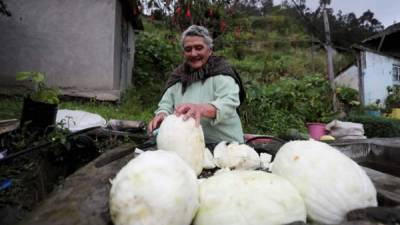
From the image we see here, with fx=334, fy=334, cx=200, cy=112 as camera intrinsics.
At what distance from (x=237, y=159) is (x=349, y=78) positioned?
1643cm

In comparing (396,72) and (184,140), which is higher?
(396,72)

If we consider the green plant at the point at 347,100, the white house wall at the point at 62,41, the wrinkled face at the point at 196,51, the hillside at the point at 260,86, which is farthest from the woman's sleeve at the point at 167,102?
the green plant at the point at 347,100

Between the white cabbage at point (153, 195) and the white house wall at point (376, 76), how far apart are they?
13.1 m

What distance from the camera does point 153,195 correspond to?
1062mm

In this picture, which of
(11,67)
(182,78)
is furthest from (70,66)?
(182,78)

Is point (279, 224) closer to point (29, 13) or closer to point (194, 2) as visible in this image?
point (194, 2)

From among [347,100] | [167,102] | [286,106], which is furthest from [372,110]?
[167,102]

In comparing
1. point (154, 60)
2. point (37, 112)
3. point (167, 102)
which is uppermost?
point (154, 60)

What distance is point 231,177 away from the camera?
1261 millimetres

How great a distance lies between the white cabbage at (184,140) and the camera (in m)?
1.66

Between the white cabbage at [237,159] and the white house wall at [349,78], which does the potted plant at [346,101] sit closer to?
the white house wall at [349,78]

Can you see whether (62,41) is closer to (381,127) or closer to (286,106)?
(286,106)

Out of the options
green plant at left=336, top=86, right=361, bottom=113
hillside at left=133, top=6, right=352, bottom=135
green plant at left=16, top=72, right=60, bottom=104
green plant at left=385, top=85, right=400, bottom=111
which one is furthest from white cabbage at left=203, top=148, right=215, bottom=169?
green plant at left=385, top=85, right=400, bottom=111

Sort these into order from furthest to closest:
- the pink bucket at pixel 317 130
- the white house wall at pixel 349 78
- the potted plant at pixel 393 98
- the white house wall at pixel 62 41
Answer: the white house wall at pixel 349 78 → the potted plant at pixel 393 98 → the white house wall at pixel 62 41 → the pink bucket at pixel 317 130
